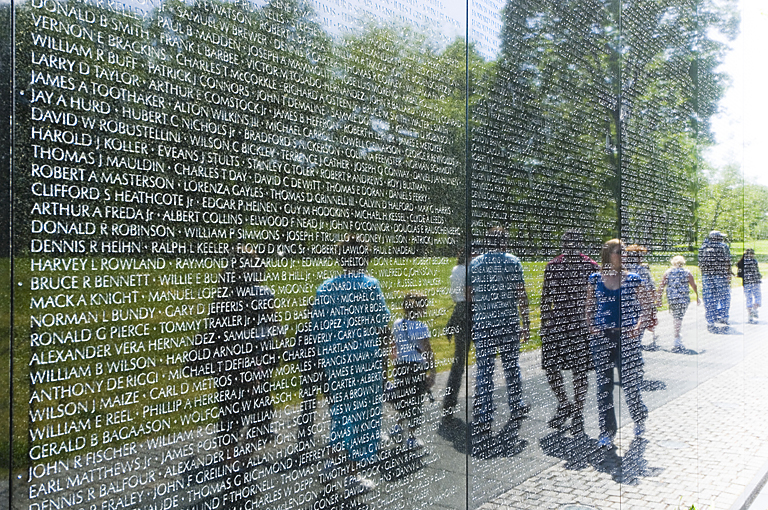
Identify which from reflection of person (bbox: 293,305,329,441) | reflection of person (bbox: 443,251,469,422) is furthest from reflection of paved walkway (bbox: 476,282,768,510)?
reflection of person (bbox: 293,305,329,441)

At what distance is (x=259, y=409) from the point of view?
2164 millimetres

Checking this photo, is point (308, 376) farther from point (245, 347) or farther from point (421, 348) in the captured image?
point (421, 348)

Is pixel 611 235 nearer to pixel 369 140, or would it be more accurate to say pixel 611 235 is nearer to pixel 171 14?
pixel 369 140

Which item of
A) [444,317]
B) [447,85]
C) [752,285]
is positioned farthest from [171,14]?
[752,285]

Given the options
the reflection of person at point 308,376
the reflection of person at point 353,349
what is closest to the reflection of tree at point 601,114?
the reflection of person at point 353,349

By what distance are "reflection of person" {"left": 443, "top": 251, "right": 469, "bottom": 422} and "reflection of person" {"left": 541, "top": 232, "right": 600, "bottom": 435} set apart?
0.88 m

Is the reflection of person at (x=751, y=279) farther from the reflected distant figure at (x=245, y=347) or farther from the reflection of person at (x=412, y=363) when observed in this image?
the reflected distant figure at (x=245, y=347)

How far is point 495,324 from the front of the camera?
3.41 meters

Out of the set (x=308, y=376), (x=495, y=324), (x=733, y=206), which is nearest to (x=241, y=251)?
(x=308, y=376)

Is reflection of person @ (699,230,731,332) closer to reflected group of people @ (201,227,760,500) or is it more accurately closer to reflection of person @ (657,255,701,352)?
reflection of person @ (657,255,701,352)

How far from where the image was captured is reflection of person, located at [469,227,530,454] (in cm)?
324

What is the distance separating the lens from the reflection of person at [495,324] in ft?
10.6

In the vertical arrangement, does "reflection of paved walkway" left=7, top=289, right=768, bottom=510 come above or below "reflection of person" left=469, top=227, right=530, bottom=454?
below

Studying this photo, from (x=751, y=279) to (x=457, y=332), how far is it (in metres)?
6.42
